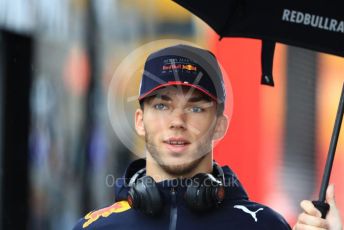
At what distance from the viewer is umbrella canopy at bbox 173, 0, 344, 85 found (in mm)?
3541

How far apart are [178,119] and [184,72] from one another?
202mm

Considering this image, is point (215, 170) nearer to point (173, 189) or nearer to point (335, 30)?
point (173, 189)

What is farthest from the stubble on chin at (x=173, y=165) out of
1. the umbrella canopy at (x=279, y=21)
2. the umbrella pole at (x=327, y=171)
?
the umbrella canopy at (x=279, y=21)

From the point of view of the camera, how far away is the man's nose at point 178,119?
3.30 meters

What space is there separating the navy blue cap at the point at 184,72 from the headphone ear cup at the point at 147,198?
367 millimetres

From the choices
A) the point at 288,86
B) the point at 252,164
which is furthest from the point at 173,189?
the point at 288,86

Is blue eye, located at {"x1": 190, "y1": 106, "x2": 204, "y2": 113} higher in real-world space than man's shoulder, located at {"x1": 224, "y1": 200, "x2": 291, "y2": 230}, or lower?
higher

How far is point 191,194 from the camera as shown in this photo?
3275 millimetres

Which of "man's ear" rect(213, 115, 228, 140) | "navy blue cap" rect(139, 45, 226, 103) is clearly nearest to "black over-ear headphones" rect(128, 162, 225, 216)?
"man's ear" rect(213, 115, 228, 140)

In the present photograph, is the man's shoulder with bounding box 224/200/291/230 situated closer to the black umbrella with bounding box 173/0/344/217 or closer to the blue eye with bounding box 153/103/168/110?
the black umbrella with bounding box 173/0/344/217

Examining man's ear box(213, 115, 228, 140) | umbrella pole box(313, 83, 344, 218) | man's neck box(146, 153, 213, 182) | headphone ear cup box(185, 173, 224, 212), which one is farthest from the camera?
man's ear box(213, 115, 228, 140)

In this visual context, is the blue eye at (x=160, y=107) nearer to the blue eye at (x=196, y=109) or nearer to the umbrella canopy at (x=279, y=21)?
the blue eye at (x=196, y=109)

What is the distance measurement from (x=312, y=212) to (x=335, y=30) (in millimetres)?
834

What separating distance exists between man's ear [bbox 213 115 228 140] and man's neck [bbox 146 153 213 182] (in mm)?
119
